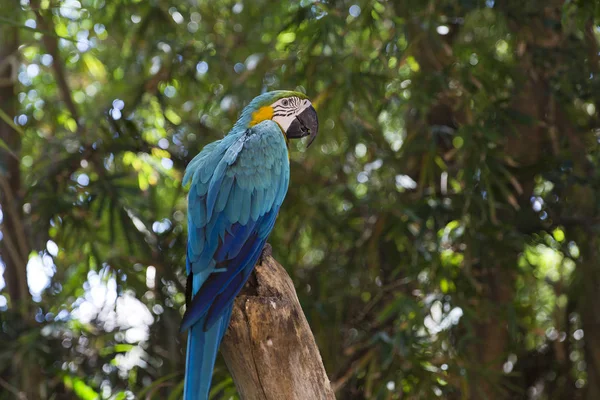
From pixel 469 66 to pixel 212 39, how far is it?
1.18 meters

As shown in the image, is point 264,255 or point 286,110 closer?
point 264,255

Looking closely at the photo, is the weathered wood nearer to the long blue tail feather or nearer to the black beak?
the long blue tail feather

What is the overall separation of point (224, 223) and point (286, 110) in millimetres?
390

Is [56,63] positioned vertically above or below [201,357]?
below

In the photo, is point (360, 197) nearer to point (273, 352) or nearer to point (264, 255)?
point (264, 255)

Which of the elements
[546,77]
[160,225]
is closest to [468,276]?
[546,77]

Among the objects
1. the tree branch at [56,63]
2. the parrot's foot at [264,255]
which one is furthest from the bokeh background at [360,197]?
the parrot's foot at [264,255]

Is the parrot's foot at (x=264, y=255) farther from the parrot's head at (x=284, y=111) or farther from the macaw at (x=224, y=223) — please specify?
the parrot's head at (x=284, y=111)

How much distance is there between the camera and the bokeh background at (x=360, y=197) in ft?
6.81

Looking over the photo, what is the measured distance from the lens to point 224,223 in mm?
1351

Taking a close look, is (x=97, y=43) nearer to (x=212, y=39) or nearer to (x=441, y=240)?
(x=212, y=39)

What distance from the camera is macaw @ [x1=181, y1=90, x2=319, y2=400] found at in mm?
1217

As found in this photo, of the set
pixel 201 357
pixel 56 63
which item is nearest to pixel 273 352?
pixel 201 357

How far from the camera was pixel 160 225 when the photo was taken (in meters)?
2.35
